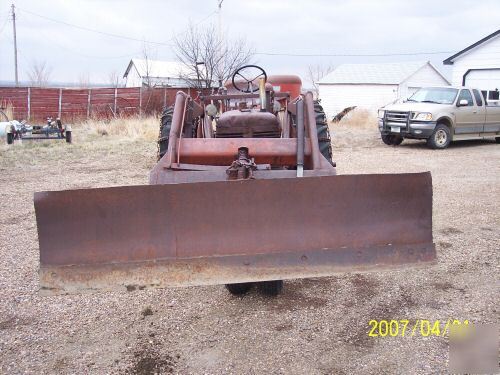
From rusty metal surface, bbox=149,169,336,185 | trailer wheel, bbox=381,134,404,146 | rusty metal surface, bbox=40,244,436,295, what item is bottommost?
rusty metal surface, bbox=40,244,436,295

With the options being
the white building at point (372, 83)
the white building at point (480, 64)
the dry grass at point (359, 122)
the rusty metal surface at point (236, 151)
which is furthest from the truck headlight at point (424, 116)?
the white building at point (372, 83)

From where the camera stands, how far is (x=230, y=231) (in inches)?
120

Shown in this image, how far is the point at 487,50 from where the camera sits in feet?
65.2

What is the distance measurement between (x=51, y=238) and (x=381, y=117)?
12.4m

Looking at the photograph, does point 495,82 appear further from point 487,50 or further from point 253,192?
point 253,192

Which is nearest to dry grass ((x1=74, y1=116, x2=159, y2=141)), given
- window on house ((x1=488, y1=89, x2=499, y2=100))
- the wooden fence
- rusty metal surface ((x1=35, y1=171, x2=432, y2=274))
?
the wooden fence

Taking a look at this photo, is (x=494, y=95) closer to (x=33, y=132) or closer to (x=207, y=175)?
(x=33, y=132)

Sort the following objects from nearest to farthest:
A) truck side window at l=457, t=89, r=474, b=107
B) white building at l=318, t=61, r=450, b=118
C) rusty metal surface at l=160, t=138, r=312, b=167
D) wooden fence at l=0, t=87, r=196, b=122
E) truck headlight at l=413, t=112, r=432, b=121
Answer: rusty metal surface at l=160, t=138, r=312, b=167 < truck headlight at l=413, t=112, r=432, b=121 < truck side window at l=457, t=89, r=474, b=107 < wooden fence at l=0, t=87, r=196, b=122 < white building at l=318, t=61, r=450, b=118

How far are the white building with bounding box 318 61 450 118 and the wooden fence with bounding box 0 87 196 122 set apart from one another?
1764 centimetres

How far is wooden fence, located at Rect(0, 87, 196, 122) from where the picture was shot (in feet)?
79.3

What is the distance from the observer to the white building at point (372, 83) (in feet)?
125
